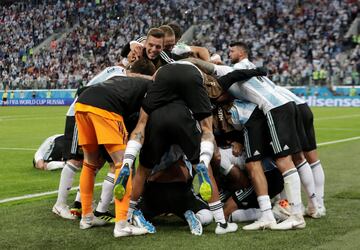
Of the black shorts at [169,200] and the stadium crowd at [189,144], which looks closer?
the stadium crowd at [189,144]

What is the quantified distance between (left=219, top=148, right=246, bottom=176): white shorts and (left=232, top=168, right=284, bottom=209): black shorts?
0.83 ft

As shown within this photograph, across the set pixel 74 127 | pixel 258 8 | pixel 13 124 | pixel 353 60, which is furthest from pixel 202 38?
pixel 74 127

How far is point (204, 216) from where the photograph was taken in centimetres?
634

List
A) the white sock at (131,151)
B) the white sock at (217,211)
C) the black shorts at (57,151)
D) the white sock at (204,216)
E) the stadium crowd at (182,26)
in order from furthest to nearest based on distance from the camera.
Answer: the stadium crowd at (182,26) → the black shorts at (57,151) → the white sock at (204,216) → the white sock at (217,211) → the white sock at (131,151)

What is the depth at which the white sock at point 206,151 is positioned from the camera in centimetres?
589

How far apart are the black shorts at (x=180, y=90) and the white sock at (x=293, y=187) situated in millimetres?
992

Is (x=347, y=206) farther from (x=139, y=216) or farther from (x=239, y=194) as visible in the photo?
(x=139, y=216)

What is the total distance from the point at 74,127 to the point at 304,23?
33932mm

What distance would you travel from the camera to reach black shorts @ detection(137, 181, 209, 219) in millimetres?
6426

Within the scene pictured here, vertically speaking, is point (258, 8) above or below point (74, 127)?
below

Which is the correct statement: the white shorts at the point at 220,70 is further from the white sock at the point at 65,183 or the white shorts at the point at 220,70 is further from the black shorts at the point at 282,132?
the white sock at the point at 65,183

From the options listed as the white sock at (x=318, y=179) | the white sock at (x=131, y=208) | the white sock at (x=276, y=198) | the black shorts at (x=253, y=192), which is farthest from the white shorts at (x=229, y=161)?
the white sock at (x=131, y=208)

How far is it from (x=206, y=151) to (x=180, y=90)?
2.09 feet

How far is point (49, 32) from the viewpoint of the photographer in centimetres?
5069
